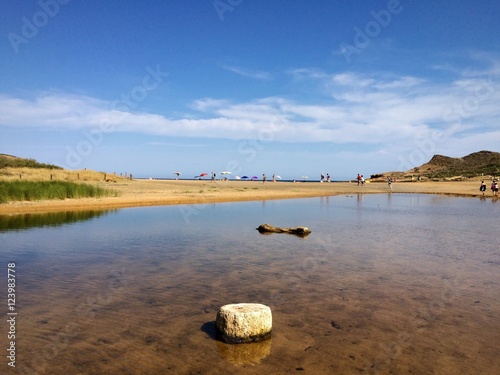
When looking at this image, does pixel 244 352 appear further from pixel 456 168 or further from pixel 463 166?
pixel 463 166

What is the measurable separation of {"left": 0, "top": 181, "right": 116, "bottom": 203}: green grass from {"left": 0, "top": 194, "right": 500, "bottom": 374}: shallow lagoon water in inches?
491

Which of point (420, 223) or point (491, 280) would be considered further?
point (420, 223)

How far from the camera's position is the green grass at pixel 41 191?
27.7 m

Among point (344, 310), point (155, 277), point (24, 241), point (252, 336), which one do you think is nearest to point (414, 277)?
point (344, 310)

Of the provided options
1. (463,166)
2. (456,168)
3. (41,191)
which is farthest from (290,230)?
(463,166)

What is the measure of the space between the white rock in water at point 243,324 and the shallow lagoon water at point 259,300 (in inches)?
7.0

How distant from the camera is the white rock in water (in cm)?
641

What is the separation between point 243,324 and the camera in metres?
6.41

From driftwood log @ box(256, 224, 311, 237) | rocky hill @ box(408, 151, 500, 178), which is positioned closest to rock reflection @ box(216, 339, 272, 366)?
driftwood log @ box(256, 224, 311, 237)

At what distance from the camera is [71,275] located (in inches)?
416

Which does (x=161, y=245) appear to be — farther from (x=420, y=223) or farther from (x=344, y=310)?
(x=420, y=223)

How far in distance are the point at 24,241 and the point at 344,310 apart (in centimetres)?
1349

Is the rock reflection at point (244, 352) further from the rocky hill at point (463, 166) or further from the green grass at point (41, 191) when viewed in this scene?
the rocky hill at point (463, 166)

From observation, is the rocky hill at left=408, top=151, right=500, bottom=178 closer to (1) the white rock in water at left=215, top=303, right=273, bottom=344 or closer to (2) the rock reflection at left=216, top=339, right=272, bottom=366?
(1) the white rock in water at left=215, top=303, right=273, bottom=344
